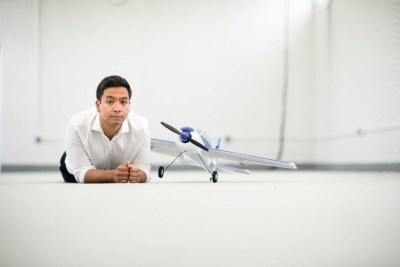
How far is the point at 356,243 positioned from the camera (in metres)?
0.87

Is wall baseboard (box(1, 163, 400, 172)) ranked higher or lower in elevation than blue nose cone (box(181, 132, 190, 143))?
lower

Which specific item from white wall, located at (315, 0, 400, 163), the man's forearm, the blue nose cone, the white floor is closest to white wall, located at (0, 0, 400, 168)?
white wall, located at (315, 0, 400, 163)

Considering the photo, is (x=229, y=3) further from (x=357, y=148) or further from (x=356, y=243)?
(x=356, y=243)

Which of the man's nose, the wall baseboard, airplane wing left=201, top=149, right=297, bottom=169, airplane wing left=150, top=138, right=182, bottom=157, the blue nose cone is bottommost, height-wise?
the wall baseboard

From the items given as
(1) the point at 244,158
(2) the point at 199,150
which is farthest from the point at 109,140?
(1) the point at 244,158

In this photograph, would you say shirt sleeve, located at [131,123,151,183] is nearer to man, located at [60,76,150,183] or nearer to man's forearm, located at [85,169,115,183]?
man, located at [60,76,150,183]

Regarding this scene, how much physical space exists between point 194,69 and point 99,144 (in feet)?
17.2

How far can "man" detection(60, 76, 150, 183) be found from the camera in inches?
95.4

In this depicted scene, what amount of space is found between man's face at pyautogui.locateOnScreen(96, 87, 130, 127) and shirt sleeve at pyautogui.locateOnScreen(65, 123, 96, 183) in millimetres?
252

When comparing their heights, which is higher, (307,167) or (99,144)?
(99,144)

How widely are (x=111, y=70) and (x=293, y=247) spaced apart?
6869 mm

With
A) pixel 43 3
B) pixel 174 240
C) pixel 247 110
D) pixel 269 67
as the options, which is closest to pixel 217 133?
pixel 247 110

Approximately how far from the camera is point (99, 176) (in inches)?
101

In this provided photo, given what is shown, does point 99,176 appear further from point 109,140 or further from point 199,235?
point 199,235
